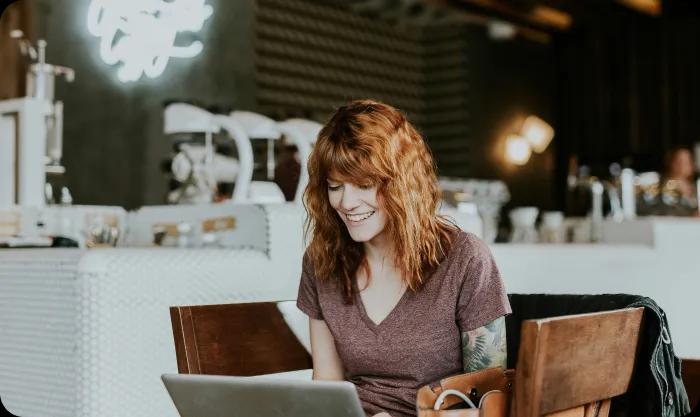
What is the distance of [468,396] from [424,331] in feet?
1.02

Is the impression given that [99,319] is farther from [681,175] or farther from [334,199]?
[681,175]

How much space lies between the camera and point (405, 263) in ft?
6.17

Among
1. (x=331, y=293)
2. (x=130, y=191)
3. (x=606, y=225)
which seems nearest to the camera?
(x=331, y=293)

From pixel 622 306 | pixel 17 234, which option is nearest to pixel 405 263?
pixel 622 306

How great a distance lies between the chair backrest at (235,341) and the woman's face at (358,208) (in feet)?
1.05

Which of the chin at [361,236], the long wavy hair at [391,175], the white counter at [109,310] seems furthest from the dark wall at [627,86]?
the chin at [361,236]

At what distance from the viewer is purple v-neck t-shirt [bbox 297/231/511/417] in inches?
73.1

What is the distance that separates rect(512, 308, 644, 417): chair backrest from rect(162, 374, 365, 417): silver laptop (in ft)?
0.88

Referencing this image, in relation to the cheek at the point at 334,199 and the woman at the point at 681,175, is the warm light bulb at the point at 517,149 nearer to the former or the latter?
the woman at the point at 681,175

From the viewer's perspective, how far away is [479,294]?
1836 millimetres

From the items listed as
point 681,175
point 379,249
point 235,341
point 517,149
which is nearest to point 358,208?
point 379,249

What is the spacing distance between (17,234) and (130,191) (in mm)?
2662

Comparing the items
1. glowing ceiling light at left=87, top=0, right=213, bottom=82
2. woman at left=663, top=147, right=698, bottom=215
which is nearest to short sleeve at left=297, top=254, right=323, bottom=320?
glowing ceiling light at left=87, top=0, right=213, bottom=82

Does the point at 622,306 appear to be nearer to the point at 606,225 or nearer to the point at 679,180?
the point at 606,225
